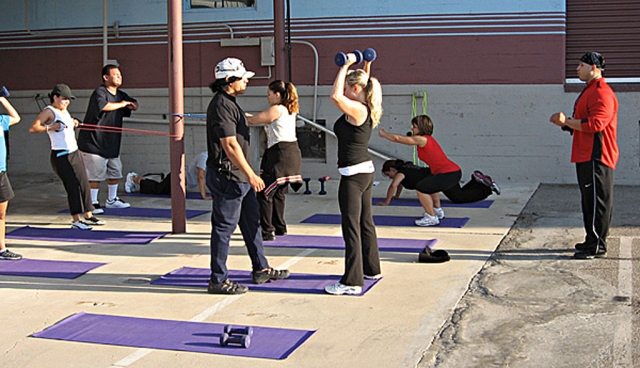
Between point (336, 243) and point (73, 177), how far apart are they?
3202 millimetres

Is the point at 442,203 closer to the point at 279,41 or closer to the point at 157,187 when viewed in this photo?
the point at 279,41

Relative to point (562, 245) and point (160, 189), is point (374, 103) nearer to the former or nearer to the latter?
point (562, 245)

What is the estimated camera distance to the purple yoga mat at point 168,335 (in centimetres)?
505

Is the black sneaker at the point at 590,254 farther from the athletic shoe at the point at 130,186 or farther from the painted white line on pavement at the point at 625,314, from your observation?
the athletic shoe at the point at 130,186

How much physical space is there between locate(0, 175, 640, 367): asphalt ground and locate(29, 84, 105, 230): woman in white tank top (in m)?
0.46

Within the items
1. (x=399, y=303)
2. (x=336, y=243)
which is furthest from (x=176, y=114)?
(x=399, y=303)

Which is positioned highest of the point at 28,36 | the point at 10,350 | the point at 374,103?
the point at 28,36

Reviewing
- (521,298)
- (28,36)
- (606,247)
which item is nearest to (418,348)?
(521,298)

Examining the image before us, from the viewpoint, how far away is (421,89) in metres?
13.2

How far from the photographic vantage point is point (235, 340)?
16.5ft

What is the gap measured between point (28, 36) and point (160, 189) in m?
4.95

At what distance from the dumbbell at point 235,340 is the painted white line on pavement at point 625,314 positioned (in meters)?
2.19

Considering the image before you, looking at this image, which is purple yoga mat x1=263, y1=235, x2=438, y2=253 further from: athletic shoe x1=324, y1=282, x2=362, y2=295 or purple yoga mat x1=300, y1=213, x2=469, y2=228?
athletic shoe x1=324, y1=282, x2=362, y2=295

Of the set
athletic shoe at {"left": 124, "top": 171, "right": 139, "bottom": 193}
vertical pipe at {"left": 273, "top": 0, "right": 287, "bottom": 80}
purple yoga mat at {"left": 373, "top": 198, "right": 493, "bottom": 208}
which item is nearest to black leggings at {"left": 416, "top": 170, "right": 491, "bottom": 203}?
purple yoga mat at {"left": 373, "top": 198, "right": 493, "bottom": 208}
